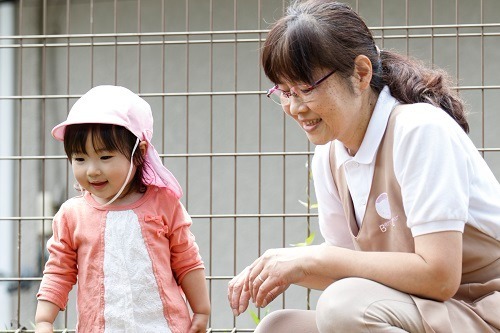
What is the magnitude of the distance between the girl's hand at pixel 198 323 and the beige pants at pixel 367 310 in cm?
68

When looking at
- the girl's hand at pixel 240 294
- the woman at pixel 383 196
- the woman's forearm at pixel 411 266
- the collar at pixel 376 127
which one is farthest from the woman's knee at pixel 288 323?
the collar at pixel 376 127

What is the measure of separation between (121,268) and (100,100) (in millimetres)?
468

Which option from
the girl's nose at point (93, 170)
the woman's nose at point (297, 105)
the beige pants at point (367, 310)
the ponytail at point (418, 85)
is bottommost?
the beige pants at point (367, 310)

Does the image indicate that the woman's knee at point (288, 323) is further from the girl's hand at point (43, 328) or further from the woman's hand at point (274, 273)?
the girl's hand at point (43, 328)

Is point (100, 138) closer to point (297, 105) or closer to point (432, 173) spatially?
Answer: point (297, 105)

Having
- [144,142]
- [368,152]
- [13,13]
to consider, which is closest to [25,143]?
[13,13]

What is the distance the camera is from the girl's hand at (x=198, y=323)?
9.55 ft

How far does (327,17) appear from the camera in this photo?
2418 millimetres

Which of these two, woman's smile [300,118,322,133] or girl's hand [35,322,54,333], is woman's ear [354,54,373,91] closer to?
woman's smile [300,118,322,133]

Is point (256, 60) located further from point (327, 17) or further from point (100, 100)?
point (327, 17)

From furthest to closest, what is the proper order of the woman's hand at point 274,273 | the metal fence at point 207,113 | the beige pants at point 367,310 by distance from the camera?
the metal fence at point 207,113 → the woman's hand at point 274,273 → the beige pants at point 367,310

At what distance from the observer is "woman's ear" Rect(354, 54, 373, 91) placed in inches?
95.8

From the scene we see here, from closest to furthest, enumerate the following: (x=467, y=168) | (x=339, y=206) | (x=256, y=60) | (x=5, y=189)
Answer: (x=467, y=168), (x=339, y=206), (x=256, y=60), (x=5, y=189)

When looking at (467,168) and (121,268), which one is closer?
(467,168)
